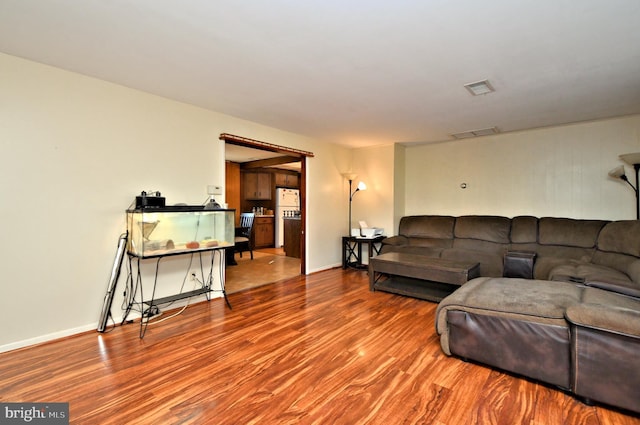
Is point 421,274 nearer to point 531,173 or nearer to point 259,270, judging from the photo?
point 531,173

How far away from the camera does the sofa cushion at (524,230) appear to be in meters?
4.24

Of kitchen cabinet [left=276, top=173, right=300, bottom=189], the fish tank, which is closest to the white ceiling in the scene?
the fish tank

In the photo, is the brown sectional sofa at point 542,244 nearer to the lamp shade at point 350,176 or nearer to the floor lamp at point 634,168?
the floor lamp at point 634,168

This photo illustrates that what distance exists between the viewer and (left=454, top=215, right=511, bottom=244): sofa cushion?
4.49 m

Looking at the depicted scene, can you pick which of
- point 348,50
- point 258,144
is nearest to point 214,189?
point 258,144

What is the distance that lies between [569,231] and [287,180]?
655cm

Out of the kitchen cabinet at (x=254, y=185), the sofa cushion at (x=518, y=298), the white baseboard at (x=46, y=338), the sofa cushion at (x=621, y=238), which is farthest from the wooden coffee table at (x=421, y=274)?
the kitchen cabinet at (x=254, y=185)

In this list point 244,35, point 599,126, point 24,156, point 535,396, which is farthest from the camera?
point 599,126

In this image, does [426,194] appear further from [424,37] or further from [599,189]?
[424,37]

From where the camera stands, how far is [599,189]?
4.07 metres

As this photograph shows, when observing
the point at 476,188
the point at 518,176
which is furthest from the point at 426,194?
the point at 518,176

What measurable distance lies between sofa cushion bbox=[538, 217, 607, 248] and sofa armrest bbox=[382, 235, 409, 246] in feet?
6.17

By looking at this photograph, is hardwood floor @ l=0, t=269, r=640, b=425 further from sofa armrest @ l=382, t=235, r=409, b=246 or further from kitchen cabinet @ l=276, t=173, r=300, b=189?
kitchen cabinet @ l=276, t=173, r=300, b=189

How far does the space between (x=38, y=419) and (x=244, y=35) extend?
8.75 feet
